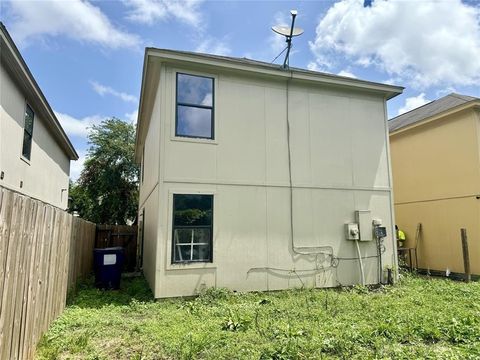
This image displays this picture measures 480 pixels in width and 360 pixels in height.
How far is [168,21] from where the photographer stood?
8.99 metres

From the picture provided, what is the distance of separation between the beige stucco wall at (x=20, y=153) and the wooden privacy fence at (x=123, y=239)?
8.27 ft

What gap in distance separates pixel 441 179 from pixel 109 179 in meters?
19.5

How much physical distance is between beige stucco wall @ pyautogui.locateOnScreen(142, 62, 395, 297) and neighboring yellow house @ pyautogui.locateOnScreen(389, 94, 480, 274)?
340 centimetres

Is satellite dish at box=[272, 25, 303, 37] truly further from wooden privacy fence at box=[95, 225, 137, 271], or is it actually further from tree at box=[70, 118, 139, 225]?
tree at box=[70, 118, 139, 225]

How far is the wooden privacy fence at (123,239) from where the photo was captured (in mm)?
12375

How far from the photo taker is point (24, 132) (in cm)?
952

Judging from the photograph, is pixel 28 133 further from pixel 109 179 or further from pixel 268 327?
pixel 109 179

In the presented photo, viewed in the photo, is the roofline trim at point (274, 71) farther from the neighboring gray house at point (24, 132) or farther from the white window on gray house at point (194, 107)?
the neighboring gray house at point (24, 132)

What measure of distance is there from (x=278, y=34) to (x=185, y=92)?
Result: 10.8 ft

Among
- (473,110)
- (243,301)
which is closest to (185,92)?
(243,301)

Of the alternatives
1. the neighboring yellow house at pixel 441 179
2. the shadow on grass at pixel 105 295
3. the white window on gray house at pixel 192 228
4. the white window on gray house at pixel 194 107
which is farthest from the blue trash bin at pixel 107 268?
the neighboring yellow house at pixel 441 179

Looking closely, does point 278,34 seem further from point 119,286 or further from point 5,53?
point 119,286

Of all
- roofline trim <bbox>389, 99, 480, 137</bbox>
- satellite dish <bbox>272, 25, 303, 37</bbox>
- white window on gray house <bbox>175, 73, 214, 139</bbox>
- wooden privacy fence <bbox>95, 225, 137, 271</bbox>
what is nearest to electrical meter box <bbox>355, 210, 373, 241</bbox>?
white window on gray house <bbox>175, 73, 214, 139</bbox>

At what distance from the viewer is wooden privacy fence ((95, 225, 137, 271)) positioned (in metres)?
12.4
